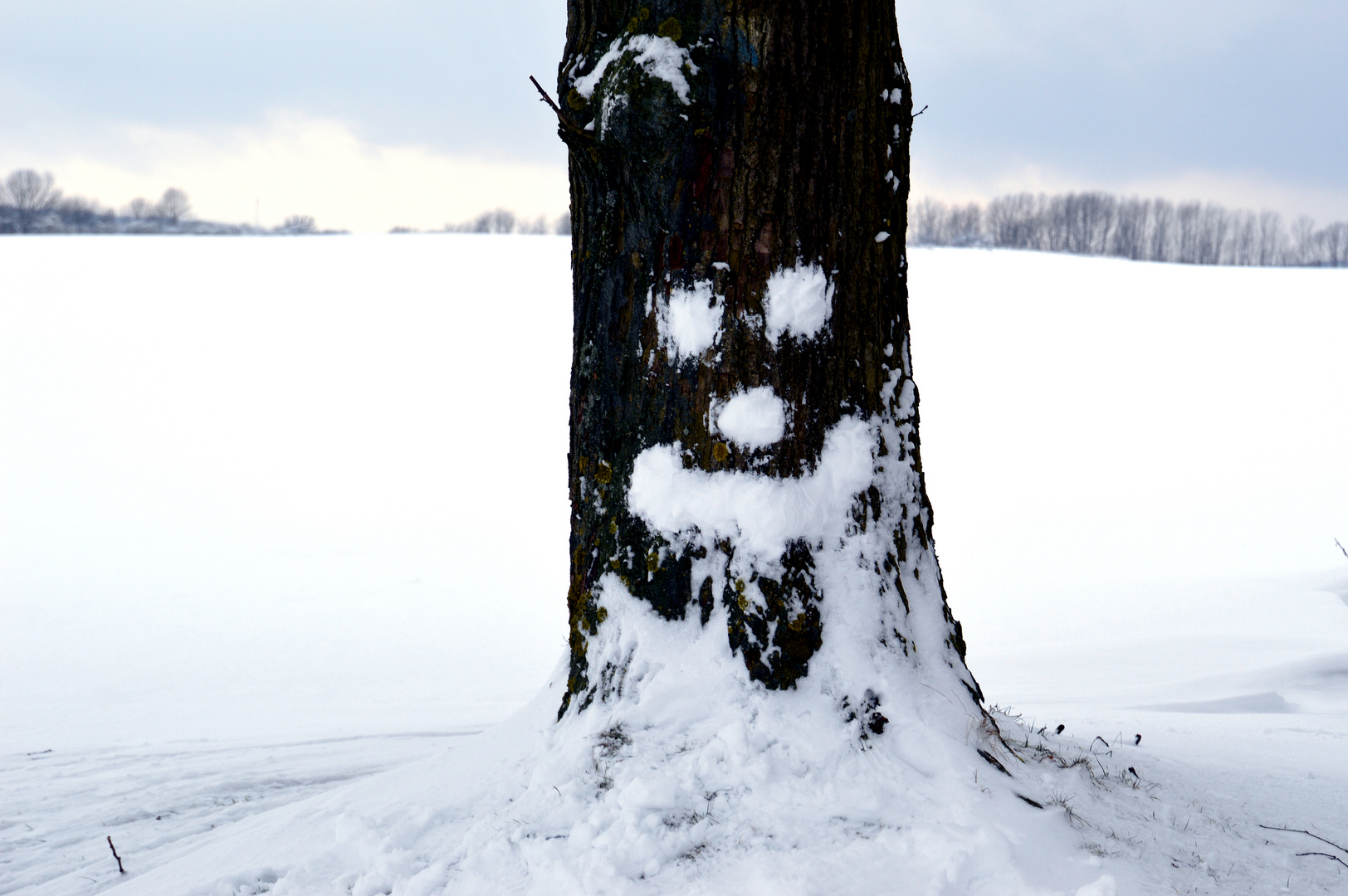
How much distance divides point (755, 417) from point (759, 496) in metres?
0.19

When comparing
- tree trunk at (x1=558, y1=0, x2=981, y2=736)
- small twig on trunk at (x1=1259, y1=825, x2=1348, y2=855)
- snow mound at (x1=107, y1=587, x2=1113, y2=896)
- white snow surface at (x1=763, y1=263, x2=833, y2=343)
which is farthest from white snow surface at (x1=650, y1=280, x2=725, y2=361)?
small twig on trunk at (x1=1259, y1=825, x2=1348, y2=855)

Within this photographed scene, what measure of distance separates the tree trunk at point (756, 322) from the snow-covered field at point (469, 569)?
1.32 feet

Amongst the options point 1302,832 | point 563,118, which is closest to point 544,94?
point 563,118

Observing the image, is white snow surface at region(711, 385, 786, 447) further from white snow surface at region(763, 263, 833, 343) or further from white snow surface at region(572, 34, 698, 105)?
white snow surface at region(572, 34, 698, 105)

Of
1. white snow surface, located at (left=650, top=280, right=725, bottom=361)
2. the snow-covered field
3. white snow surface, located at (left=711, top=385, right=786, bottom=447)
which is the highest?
white snow surface, located at (left=650, top=280, right=725, bottom=361)

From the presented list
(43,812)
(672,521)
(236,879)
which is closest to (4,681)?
(43,812)

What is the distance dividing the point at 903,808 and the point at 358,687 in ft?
13.6

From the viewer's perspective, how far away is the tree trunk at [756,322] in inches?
78.2

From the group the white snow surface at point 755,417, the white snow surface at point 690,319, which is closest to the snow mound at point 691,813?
the white snow surface at point 755,417

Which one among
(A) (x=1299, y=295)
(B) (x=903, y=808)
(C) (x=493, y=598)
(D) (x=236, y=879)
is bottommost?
(C) (x=493, y=598)

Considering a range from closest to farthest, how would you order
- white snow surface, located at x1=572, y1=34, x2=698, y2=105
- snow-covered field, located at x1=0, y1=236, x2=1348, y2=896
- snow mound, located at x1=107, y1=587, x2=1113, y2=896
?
snow mound, located at x1=107, y1=587, x2=1113, y2=896, white snow surface, located at x1=572, y1=34, x2=698, y2=105, snow-covered field, located at x1=0, y1=236, x2=1348, y2=896

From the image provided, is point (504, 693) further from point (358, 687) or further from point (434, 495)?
point (434, 495)

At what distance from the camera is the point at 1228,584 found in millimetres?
6547

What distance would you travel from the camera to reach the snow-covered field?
6.85 ft
